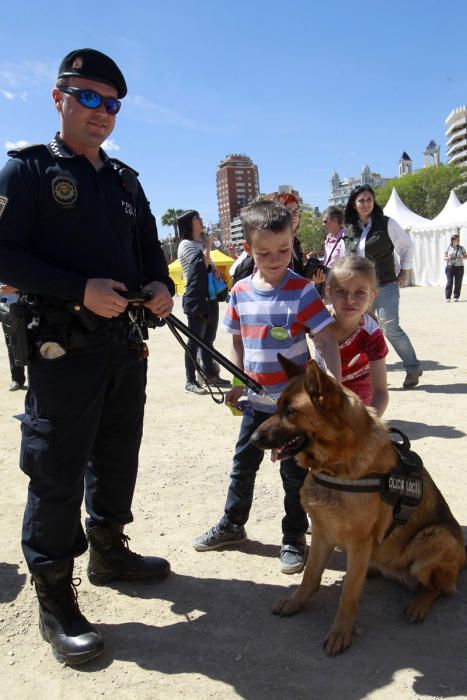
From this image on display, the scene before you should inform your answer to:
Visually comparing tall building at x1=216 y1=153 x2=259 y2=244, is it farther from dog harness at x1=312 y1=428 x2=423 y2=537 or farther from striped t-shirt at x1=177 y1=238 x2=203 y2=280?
dog harness at x1=312 y1=428 x2=423 y2=537

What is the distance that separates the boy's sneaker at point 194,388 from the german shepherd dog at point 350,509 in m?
4.64

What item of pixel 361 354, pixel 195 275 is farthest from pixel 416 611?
pixel 195 275

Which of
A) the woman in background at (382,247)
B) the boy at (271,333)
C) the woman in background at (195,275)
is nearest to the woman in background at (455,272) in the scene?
the woman in background at (382,247)

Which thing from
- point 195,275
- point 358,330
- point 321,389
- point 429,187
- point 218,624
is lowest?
point 218,624

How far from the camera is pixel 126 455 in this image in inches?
111

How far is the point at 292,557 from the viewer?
3070 mm

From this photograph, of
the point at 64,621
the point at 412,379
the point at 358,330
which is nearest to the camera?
the point at 64,621

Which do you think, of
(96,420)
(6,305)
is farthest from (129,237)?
(96,420)

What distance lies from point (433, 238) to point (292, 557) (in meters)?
23.0

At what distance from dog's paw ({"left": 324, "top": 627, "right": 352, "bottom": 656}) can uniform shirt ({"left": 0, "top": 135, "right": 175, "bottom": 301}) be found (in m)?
1.94

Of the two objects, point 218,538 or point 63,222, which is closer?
point 63,222

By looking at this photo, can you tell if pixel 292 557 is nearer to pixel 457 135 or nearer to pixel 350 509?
pixel 350 509

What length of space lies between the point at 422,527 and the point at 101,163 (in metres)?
2.50

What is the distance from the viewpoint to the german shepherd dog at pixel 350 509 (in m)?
2.31
